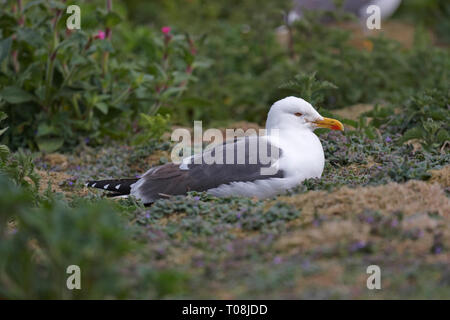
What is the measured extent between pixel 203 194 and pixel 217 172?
0.21 metres

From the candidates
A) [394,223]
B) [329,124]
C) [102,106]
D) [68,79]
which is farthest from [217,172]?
[68,79]

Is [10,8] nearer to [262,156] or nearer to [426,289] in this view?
[262,156]

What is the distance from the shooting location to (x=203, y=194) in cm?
443

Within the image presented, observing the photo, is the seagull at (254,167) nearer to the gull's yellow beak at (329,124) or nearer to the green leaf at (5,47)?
the gull's yellow beak at (329,124)

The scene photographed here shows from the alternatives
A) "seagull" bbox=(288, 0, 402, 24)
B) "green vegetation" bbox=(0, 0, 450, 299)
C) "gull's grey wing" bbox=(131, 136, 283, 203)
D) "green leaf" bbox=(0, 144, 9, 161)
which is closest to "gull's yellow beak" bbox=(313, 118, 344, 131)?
"green vegetation" bbox=(0, 0, 450, 299)

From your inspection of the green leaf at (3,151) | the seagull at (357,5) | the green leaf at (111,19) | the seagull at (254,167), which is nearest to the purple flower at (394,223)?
the seagull at (254,167)

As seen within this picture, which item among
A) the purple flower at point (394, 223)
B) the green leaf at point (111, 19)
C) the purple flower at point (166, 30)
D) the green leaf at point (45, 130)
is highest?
the green leaf at point (111, 19)

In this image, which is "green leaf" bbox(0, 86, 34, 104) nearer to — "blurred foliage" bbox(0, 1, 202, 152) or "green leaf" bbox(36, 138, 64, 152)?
"blurred foliage" bbox(0, 1, 202, 152)

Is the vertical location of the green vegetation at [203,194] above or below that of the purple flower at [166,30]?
below

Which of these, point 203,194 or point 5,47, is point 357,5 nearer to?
point 5,47

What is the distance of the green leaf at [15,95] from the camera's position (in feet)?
19.7

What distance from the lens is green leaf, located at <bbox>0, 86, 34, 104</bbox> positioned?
6.00 metres

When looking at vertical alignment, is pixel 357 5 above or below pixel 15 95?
above

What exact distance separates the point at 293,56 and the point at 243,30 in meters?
1.30
